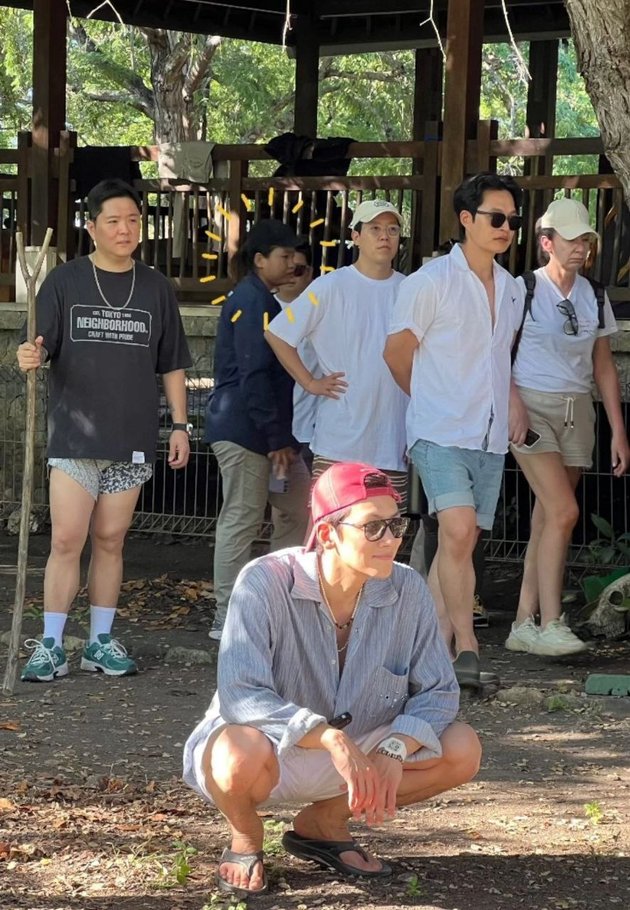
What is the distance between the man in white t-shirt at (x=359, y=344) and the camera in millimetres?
6414

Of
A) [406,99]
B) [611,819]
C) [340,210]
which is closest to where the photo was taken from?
[611,819]

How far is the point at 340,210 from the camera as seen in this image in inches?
452

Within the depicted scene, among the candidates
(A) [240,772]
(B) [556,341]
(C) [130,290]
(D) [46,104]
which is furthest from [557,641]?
(D) [46,104]

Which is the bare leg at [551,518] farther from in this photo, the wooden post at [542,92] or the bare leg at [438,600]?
the wooden post at [542,92]

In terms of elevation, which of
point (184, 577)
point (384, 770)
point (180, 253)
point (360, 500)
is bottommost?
point (184, 577)

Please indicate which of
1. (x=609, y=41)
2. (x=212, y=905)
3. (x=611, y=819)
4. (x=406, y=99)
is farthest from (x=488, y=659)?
(x=406, y=99)

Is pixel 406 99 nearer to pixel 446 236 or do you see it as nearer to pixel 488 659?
pixel 446 236

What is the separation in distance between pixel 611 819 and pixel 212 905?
A: 1.42m

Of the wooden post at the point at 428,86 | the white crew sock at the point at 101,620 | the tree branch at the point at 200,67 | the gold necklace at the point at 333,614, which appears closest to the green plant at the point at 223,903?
the gold necklace at the point at 333,614

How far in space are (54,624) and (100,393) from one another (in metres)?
1.00

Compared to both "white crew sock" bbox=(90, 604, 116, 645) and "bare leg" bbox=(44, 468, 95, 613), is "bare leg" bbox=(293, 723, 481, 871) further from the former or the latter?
"white crew sock" bbox=(90, 604, 116, 645)

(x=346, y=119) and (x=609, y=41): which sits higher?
(x=346, y=119)

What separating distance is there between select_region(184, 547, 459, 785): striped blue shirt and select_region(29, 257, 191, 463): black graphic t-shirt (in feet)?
8.26

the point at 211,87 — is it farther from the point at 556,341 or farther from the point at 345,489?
the point at 345,489
